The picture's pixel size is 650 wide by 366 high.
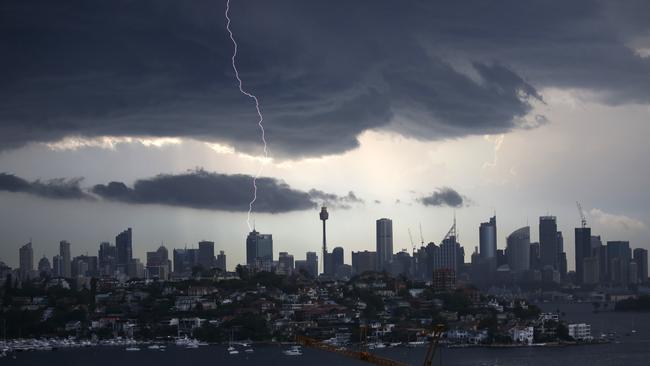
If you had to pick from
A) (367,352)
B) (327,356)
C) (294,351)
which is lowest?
(327,356)

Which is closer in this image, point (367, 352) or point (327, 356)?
point (367, 352)

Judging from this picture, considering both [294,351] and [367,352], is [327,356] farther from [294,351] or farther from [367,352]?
[367,352]

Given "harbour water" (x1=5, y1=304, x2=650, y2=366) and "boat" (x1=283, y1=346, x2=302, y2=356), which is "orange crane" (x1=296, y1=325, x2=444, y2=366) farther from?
"boat" (x1=283, y1=346, x2=302, y2=356)

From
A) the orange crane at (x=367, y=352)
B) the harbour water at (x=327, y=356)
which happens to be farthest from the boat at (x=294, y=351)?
the orange crane at (x=367, y=352)

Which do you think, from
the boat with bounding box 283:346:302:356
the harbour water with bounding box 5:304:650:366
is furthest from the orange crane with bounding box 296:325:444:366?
the boat with bounding box 283:346:302:356

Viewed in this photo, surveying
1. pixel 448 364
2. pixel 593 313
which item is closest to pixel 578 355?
pixel 448 364

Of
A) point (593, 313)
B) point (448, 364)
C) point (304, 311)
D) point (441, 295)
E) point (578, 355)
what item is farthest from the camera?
point (593, 313)

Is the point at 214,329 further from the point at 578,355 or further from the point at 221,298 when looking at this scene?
the point at 578,355

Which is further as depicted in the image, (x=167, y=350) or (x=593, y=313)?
(x=593, y=313)

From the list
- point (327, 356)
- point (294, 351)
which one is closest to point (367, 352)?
point (327, 356)
